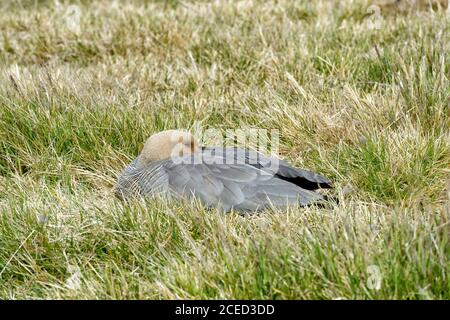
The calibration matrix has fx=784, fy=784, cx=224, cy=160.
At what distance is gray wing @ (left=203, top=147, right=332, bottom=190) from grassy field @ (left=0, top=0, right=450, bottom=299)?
11 cm

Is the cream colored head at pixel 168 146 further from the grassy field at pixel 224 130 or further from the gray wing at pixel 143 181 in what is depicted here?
the grassy field at pixel 224 130

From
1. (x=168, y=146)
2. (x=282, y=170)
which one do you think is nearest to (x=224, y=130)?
(x=168, y=146)

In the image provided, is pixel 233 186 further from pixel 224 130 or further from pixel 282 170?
pixel 224 130

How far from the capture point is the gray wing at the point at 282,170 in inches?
150

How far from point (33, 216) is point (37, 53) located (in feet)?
11.6

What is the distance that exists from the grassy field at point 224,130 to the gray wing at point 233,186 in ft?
0.48

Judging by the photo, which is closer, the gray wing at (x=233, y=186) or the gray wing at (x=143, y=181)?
the gray wing at (x=233, y=186)

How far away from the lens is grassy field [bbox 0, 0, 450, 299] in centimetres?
284

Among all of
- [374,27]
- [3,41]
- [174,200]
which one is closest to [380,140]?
[174,200]

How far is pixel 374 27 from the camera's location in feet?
20.3

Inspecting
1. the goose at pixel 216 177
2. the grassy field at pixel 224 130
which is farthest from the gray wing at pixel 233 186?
the grassy field at pixel 224 130

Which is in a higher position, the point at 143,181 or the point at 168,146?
the point at 168,146

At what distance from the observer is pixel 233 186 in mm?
3730

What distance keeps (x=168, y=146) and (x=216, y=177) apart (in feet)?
1.47
